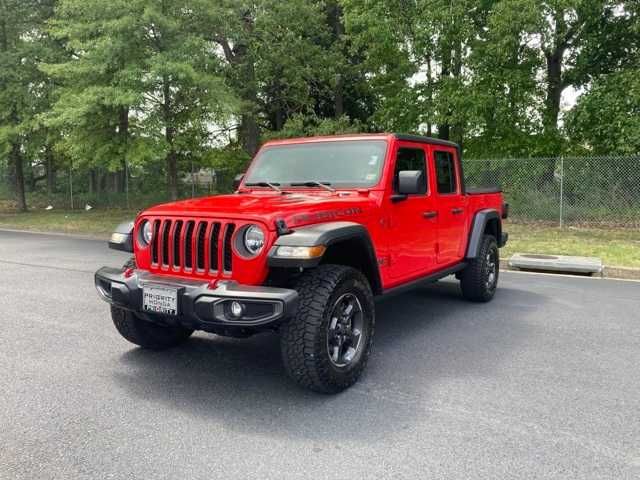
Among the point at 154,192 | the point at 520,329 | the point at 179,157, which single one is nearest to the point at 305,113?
the point at 179,157

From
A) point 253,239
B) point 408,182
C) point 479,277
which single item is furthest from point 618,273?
point 253,239

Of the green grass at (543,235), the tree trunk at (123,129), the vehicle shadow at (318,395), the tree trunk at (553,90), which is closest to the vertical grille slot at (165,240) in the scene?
the vehicle shadow at (318,395)

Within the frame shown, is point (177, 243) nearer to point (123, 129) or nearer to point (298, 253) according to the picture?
point (298, 253)

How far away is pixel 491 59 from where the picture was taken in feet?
55.7

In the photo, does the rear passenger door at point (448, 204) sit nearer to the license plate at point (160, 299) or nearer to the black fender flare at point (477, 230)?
the black fender flare at point (477, 230)

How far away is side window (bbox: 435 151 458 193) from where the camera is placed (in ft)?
18.8

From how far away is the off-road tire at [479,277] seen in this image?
6.38m

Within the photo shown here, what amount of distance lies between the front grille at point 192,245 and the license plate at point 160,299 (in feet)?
0.79

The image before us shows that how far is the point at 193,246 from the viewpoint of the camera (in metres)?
3.79

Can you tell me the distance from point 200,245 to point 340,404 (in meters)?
1.45

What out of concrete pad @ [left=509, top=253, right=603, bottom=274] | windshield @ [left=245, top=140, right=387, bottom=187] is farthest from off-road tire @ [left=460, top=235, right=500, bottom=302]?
concrete pad @ [left=509, top=253, right=603, bottom=274]

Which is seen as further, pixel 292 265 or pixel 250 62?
pixel 250 62

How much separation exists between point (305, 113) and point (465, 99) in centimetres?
771

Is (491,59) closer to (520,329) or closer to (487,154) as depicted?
(487,154)
